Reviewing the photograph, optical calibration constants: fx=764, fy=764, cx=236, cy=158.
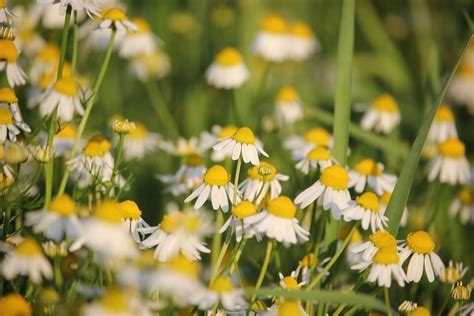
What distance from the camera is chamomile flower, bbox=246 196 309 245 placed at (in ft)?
4.98

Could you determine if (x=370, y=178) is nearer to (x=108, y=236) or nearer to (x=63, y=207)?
(x=63, y=207)

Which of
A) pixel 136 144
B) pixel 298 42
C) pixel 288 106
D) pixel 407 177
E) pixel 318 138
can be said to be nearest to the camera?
pixel 407 177

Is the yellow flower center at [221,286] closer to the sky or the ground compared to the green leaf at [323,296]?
closer to the sky

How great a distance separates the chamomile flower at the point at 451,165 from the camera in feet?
7.63

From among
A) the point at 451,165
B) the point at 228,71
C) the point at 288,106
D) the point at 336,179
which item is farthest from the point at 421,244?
the point at 228,71

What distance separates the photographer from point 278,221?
1.55m

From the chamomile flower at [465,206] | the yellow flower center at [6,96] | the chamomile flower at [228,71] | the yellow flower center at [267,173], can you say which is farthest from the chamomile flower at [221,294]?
the chamomile flower at [228,71]

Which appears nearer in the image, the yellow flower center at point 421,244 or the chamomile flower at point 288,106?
the yellow flower center at point 421,244

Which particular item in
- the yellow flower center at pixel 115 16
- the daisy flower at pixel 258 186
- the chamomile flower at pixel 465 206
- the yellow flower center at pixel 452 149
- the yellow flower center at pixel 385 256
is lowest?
the chamomile flower at pixel 465 206

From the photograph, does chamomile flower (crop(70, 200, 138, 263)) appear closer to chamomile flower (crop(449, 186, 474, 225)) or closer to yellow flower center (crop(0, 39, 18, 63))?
yellow flower center (crop(0, 39, 18, 63))

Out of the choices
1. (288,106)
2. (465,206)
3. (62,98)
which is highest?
(62,98)

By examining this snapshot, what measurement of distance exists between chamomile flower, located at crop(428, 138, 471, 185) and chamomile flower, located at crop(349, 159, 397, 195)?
325mm

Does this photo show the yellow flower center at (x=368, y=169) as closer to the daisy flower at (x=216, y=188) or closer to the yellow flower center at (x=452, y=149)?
the yellow flower center at (x=452, y=149)

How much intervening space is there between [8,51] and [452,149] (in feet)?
4.37
